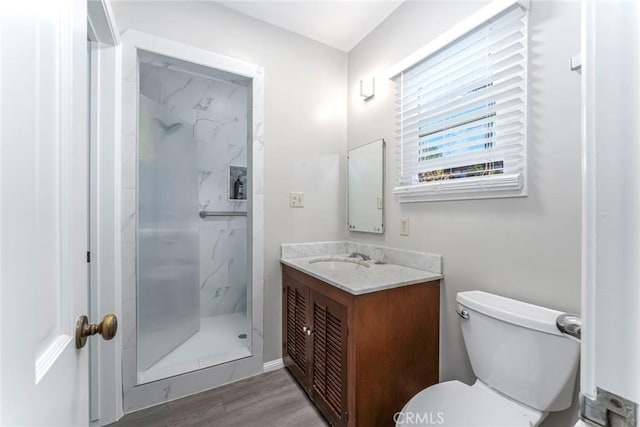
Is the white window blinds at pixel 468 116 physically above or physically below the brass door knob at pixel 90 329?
above

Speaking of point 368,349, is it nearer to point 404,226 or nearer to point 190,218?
point 404,226

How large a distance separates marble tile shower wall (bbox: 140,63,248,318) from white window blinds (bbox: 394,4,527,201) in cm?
174

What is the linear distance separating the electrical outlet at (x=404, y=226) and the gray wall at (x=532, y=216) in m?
0.03

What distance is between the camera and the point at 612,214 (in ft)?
1.00

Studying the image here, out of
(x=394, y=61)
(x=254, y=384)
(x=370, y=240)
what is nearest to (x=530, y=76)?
(x=394, y=61)

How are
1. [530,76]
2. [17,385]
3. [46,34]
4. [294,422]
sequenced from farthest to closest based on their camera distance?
[294,422]
[530,76]
[46,34]
[17,385]

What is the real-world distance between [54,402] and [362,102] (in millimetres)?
2175

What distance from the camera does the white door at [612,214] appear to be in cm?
29

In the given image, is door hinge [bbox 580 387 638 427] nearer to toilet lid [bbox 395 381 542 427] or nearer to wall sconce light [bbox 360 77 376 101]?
toilet lid [bbox 395 381 542 427]

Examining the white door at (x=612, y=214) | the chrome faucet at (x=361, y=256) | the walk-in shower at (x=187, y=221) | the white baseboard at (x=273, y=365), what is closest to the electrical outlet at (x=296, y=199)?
the walk-in shower at (x=187, y=221)

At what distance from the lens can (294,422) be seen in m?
1.43

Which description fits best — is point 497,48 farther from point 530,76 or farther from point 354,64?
point 354,64

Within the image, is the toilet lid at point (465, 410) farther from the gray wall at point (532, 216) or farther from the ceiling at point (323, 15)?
the ceiling at point (323, 15)

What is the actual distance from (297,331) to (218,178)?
179cm
